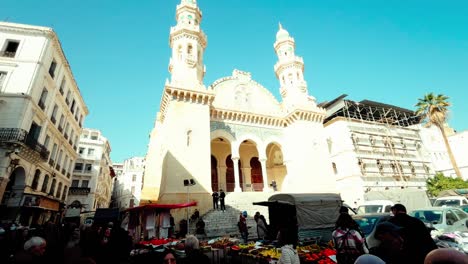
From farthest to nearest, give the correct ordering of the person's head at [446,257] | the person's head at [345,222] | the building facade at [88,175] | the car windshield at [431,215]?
the building facade at [88,175], the car windshield at [431,215], the person's head at [345,222], the person's head at [446,257]

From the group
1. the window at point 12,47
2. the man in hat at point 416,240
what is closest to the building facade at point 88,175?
the window at point 12,47

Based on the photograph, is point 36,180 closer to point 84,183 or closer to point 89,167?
point 84,183

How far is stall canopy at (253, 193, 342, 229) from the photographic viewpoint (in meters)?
11.0

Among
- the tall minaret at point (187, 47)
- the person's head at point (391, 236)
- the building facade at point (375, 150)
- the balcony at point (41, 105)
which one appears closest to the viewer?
the person's head at point (391, 236)

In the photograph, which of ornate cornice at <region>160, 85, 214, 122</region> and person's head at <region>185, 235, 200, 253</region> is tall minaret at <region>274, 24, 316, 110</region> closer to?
ornate cornice at <region>160, 85, 214, 122</region>

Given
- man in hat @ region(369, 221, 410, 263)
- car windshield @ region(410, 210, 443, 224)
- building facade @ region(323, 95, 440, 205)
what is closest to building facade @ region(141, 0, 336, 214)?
building facade @ region(323, 95, 440, 205)

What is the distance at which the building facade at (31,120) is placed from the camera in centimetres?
1423

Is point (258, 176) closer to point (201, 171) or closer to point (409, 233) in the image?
point (201, 171)

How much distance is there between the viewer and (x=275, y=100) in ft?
82.4

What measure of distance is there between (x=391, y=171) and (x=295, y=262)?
92.5ft

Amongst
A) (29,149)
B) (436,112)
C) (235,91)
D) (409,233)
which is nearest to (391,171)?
(436,112)

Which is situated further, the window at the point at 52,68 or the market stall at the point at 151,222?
the window at the point at 52,68

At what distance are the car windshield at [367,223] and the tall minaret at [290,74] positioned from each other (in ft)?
48.8

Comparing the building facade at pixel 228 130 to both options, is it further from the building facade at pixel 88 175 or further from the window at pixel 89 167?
the window at pixel 89 167
